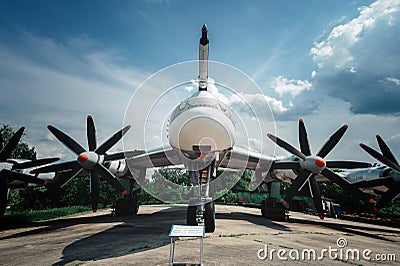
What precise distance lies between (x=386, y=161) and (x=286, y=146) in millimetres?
5776

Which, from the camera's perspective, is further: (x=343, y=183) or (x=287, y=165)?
(x=287, y=165)

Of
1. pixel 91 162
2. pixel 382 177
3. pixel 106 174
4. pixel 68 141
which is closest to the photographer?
pixel 91 162

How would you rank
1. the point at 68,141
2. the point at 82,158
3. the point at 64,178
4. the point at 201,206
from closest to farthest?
the point at 201,206 < the point at 82,158 < the point at 64,178 < the point at 68,141

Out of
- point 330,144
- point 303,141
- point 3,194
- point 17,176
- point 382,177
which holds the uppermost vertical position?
point 303,141

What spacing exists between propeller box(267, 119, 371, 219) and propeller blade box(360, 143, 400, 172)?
2150 mm

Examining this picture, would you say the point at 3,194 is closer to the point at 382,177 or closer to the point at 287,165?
the point at 287,165

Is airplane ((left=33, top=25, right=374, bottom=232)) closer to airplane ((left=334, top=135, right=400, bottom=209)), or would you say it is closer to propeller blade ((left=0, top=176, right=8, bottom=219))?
propeller blade ((left=0, top=176, right=8, bottom=219))

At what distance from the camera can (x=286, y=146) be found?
44.8 ft

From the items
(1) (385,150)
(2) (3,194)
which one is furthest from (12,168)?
(1) (385,150)

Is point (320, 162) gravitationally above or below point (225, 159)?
below

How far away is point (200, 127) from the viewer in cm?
798

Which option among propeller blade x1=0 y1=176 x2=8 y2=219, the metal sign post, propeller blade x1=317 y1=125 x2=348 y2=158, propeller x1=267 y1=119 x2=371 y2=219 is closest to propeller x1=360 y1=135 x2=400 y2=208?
propeller x1=267 y1=119 x2=371 y2=219

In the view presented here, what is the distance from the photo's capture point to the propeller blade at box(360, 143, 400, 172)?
13554mm

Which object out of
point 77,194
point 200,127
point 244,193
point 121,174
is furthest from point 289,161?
point 244,193
